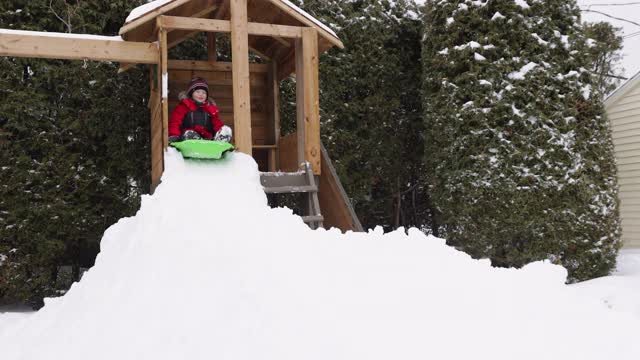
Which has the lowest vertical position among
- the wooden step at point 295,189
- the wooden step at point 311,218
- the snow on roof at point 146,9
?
the wooden step at point 311,218

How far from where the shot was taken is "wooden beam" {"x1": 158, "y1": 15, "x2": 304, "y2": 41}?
5.34m

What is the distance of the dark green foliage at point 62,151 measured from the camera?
18.9 feet

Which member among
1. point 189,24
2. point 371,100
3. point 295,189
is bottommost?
point 295,189

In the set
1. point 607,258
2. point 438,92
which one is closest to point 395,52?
point 438,92

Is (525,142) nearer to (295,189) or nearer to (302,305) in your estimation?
(295,189)

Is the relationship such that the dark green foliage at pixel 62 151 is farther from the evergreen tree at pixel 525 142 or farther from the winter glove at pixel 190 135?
the evergreen tree at pixel 525 142

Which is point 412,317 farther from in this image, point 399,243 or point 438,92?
point 438,92

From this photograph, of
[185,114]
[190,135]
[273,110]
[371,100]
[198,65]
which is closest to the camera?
[190,135]

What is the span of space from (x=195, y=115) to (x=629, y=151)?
25.8ft

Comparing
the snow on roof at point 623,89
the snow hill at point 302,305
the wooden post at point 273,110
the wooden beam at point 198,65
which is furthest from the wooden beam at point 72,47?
the snow on roof at point 623,89

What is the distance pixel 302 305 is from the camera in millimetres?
2934

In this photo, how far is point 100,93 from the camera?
636cm

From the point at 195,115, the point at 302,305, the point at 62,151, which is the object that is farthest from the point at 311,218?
the point at 62,151

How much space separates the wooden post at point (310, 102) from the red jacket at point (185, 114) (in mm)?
1359
